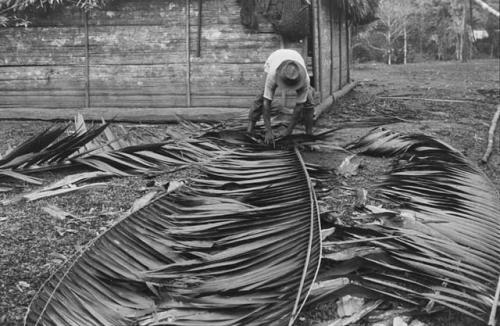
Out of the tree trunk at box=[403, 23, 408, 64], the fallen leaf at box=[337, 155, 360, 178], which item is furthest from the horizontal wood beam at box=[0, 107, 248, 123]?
the tree trunk at box=[403, 23, 408, 64]

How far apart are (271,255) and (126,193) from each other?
240cm

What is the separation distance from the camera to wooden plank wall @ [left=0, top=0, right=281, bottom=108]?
934cm

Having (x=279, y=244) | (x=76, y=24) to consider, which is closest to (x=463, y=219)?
(x=279, y=244)

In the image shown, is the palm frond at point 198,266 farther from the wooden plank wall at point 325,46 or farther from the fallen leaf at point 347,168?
the wooden plank wall at point 325,46

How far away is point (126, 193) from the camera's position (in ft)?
18.1

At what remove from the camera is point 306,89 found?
689 centimetres

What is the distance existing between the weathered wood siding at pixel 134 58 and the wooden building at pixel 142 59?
2cm

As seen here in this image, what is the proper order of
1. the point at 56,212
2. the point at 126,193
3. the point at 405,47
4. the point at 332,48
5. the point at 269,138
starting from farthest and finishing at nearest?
the point at 405,47 < the point at 332,48 < the point at 269,138 < the point at 126,193 < the point at 56,212

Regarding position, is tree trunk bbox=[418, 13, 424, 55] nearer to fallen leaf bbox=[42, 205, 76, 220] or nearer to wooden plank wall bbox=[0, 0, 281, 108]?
wooden plank wall bbox=[0, 0, 281, 108]

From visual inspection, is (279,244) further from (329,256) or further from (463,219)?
(463,219)

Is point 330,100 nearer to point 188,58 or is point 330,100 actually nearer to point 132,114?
point 188,58

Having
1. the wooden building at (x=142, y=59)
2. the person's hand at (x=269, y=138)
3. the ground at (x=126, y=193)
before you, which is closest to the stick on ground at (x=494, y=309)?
the ground at (x=126, y=193)

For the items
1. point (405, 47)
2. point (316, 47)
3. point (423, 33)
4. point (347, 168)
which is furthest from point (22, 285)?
point (423, 33)

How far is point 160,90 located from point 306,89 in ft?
11.5
